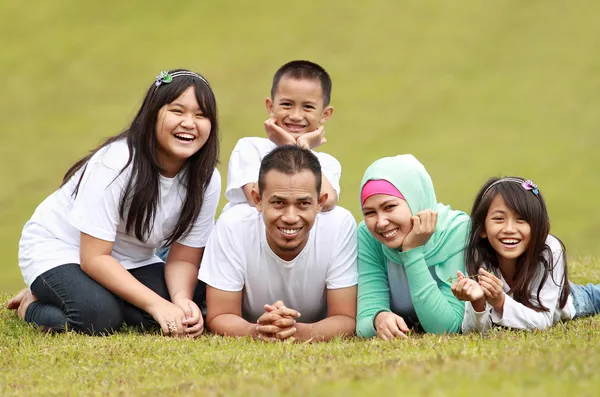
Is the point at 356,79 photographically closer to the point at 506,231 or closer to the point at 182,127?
the point at 182,127

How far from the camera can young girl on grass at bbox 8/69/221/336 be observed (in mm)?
6543

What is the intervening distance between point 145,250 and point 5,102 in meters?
20.3

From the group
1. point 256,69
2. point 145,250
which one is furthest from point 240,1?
point 145,250

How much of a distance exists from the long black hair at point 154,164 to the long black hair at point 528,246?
6.53 ft

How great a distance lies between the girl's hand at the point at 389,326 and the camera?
5.98 meters

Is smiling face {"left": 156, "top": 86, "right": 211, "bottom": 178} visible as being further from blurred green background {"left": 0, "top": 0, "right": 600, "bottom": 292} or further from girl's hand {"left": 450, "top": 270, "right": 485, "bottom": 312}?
blurred green background {"left": 0, "top": 0, "right": 600, "bottom": 292}

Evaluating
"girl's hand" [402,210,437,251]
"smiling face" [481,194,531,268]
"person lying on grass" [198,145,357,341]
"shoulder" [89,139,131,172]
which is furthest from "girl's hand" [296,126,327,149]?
"smiling face" [481,194,531,268]

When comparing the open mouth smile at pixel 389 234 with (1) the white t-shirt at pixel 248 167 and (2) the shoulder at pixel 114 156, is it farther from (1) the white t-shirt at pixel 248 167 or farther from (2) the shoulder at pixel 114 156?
(2) the shoulder at pixel 114 156

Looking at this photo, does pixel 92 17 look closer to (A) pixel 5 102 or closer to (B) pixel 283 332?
(A) pixel 5 102

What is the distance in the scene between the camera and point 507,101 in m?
24.7

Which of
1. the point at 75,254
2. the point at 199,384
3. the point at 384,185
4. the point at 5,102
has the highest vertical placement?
the point at 5,102

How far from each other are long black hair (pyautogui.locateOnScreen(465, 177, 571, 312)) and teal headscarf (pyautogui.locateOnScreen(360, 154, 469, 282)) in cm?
13

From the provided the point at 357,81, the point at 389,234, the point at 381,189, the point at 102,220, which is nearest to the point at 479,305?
the point at 389,234

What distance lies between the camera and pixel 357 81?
2625cm
